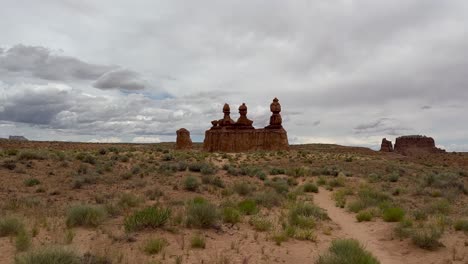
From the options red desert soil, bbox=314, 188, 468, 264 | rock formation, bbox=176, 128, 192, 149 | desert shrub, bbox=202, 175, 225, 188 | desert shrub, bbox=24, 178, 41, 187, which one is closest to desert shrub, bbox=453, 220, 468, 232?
red desert soil, bbox=314, 188, 468, 264

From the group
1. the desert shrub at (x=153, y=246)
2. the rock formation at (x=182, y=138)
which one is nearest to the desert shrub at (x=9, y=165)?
the desert shrub at (x=153, y=246)

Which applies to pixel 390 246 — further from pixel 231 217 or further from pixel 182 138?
pixel 182 138

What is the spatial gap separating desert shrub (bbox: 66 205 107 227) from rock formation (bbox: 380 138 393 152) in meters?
84.0

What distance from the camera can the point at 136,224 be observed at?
9.60m

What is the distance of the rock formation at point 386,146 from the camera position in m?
85.5

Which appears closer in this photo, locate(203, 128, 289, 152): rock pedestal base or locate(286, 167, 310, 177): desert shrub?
locate(286, 167, 310, 177): desert shrub

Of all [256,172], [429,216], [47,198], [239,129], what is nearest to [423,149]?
[239,129]

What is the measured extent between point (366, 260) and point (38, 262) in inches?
230

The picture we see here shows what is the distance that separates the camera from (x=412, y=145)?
3376 inches

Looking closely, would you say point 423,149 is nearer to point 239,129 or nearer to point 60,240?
point 239,129

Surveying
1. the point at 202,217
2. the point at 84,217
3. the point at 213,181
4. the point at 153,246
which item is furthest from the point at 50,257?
the point at 213,181

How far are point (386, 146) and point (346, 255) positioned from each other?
8542 cm

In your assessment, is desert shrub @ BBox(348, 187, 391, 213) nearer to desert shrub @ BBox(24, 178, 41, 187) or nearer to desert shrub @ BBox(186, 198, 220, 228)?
desert shrub @ BBox(186, 198, 220, 228)

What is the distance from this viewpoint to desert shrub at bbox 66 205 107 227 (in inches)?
392
